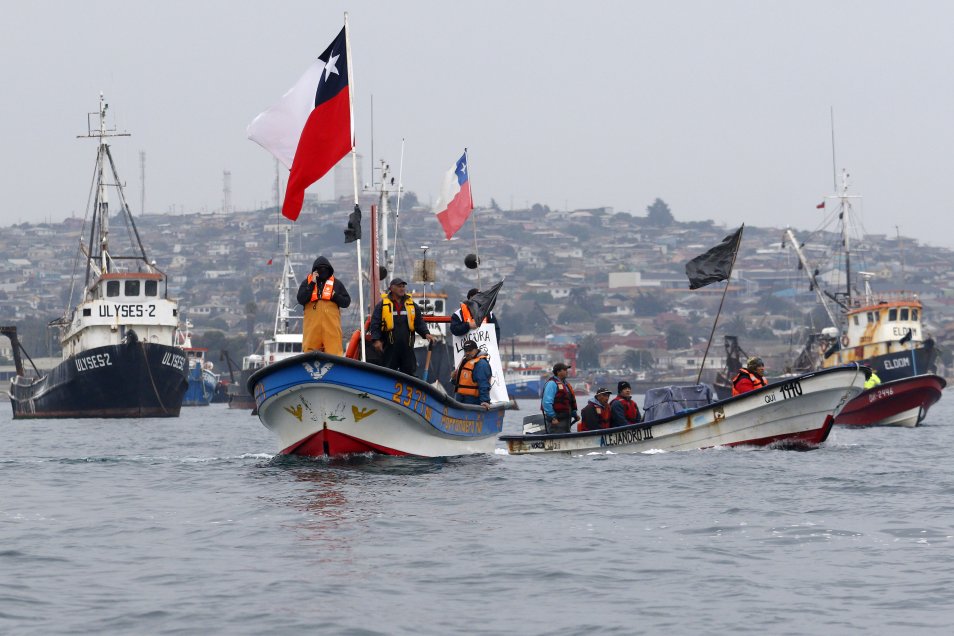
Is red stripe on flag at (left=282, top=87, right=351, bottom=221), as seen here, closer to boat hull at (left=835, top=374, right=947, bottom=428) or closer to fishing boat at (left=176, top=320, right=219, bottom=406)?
boat hull at (left=835, top=374, right=947, bottom=428)

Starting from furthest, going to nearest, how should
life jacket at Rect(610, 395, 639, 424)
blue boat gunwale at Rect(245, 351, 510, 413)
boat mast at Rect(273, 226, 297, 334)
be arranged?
1. boat mast at Rect(273, 226, 297, 334)
2. life jacket at Rect(610, 395, 639, 424)
3. blue boat gunwale at Rect(245, 351, 510, 413)

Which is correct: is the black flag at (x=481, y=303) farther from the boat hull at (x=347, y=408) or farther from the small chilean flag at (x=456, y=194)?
the small chilean flag at (x=456, y=194)

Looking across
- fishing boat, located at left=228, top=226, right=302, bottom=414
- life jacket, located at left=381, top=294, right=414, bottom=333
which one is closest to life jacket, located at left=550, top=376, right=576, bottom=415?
life jacket, located at left=381, top=294, right=414, bottom=333

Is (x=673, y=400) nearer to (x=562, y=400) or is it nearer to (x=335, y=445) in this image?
(x=562, y=400)

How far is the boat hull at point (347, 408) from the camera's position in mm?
19312

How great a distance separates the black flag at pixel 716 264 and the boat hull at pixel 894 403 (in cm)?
1744

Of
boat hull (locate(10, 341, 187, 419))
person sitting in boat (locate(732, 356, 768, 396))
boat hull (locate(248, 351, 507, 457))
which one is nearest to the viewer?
boat hull (locate(248, 351, 507, 457))

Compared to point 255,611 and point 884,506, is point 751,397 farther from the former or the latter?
point 255,611

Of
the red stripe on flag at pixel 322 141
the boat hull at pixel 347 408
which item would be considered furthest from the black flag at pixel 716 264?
the red stripe on flag at pixel 322 141

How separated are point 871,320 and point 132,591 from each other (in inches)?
1915

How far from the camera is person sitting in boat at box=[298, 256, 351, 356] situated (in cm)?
2011

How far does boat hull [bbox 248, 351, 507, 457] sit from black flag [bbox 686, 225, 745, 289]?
8113 mm

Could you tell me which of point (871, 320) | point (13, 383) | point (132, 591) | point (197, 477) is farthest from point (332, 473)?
point (13, 383)

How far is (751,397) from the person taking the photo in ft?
77.6
